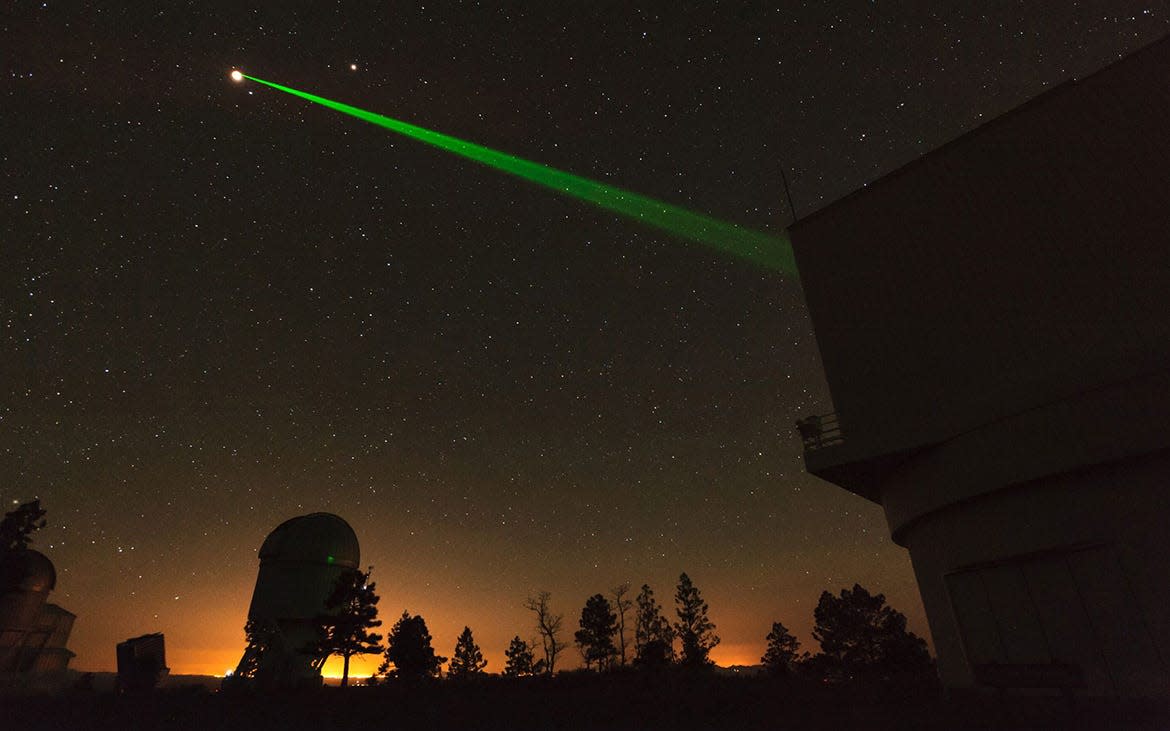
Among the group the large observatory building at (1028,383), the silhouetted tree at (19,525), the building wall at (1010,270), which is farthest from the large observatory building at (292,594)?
the building wall at (1010,270)

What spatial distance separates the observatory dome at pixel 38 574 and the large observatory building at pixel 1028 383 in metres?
43.8

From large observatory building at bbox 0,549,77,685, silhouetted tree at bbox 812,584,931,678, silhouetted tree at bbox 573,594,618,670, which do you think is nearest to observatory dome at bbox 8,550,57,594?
large observatory building at bbox 0,549,77,685

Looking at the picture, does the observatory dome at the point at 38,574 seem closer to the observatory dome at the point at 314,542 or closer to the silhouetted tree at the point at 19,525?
the silhouetted tree at the point at 19,525

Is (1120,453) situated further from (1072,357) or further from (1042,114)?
(1042,114)


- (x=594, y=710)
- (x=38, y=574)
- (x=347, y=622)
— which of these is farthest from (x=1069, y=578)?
(x=38, y=574)

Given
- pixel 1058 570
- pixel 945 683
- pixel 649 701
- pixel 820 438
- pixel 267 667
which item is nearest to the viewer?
pixel 1058 570

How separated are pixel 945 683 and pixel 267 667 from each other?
2862 cm

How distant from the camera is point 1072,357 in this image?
39.3 feet

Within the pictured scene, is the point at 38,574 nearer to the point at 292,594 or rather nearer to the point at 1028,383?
the point at 292,594

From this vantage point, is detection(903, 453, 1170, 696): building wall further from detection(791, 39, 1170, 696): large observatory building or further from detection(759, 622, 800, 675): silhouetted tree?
detection(759, 622, 800, 675): silhouetted tree

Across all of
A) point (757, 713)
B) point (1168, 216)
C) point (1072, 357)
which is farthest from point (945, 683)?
point (1168, 216)

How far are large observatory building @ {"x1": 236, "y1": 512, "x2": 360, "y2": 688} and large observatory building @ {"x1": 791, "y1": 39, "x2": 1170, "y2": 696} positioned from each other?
26.8 m

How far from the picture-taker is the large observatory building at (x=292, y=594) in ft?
90.2

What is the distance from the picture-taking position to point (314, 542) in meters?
30.7
